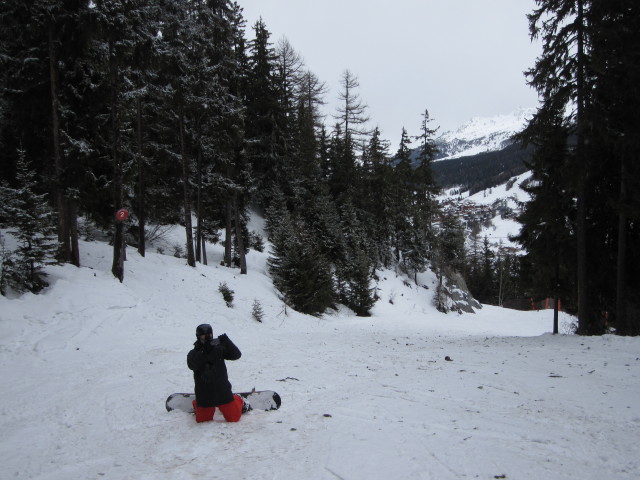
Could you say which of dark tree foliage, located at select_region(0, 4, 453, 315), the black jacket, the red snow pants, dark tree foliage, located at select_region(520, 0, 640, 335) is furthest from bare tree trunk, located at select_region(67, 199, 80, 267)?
dark tree foliage, located at select_region(520, 0, 640, 335)

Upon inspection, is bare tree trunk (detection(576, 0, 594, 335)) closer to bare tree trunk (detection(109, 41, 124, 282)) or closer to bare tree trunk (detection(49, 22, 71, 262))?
bare tree trunk (detection(109, 41, 124, 282))

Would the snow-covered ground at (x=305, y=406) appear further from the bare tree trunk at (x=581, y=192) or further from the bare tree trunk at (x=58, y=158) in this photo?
the bare tree trunk at (x=581, y=192)

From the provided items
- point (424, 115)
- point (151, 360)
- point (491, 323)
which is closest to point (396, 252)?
point (491, 323)

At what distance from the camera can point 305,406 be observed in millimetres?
6137

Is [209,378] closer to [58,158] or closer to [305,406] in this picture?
[305,406]

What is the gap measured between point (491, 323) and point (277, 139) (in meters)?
26.3

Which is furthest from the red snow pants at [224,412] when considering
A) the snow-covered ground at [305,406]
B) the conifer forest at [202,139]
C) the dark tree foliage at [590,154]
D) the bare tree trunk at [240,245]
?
the bare tree trunk at [240,245]

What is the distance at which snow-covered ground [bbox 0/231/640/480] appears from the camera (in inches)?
163

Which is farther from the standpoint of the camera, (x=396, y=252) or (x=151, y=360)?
(x=396, y=252)

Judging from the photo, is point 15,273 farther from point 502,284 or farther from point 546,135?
point 502,284

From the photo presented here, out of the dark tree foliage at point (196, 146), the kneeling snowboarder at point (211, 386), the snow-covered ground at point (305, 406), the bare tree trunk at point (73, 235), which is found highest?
the dark tree foliage at point (196, 146)

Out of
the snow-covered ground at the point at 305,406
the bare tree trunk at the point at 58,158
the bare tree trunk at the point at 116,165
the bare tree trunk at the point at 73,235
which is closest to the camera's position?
the snow-covered ground at the point at 305,406

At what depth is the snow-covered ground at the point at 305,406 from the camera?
413cm

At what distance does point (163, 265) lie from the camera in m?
20.0
